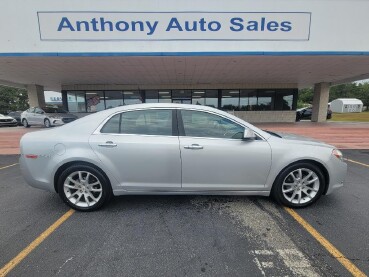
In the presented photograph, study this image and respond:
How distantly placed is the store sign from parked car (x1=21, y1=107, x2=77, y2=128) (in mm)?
5837

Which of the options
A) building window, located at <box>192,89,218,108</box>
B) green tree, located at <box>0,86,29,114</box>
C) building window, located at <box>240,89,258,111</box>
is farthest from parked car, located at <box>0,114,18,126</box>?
green tree, located at <box>0,86,29,114</box>

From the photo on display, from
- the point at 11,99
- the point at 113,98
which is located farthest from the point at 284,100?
the point at 11,99

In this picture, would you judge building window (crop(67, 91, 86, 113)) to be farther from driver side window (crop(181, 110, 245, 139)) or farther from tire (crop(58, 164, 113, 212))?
driver side window (crop(181, 110, 245, 139))

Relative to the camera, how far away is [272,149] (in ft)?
9.95

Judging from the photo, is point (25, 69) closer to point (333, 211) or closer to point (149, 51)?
point (149, 51)

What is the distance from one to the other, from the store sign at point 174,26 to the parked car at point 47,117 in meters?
5.84

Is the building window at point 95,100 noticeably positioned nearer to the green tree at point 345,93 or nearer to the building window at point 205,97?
the building window at point 205,97

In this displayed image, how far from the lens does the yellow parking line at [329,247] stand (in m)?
2.04

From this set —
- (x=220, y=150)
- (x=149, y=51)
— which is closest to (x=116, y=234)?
(x=220, y=150)

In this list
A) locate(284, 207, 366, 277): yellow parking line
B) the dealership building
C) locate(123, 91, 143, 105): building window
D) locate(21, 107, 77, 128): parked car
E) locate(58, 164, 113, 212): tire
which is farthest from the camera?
locate(123, 91, 143, 105): building window

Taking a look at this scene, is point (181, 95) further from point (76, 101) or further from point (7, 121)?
point (7, 121)

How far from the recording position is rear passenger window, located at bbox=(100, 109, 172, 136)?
3.09 m

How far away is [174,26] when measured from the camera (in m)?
9.35

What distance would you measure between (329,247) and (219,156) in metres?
1.62
